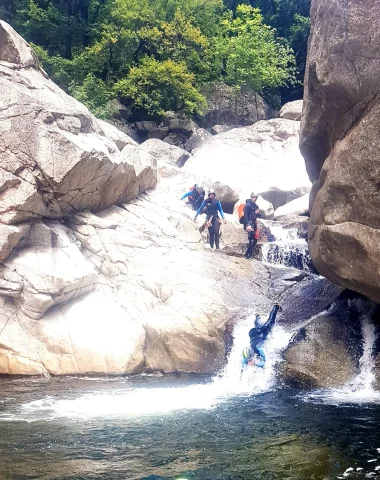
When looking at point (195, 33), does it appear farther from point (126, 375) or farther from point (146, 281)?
point (126, 375)

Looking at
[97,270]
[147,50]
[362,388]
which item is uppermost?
[147,50]

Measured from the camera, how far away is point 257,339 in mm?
11977

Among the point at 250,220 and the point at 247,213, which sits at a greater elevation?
the point at 247,213

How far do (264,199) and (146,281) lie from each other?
10.5m

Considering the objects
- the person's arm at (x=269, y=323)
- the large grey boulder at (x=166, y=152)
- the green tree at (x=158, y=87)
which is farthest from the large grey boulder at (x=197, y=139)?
the person's arm at (x=269, y=323)

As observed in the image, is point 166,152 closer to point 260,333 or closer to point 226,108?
point 226,108

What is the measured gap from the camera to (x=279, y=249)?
1781 cm

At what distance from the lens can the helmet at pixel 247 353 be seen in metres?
11.8

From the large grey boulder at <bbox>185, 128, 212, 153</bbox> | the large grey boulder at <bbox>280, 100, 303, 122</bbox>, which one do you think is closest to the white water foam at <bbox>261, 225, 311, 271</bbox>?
the large grey boulder at <bbox>185, 128, 212, 153</bbox>

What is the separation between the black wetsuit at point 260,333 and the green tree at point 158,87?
2256 centimetres

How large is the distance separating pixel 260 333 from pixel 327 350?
1.48 metres

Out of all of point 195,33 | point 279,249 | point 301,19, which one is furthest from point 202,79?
point 279,249

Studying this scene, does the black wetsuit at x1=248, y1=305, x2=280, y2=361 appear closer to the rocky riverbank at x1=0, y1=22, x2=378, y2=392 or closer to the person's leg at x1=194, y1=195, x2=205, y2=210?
the rocky riverbank at x1=0, y1=22, x2=378, y2=392

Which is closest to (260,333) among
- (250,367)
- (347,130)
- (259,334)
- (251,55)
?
(259,334)
